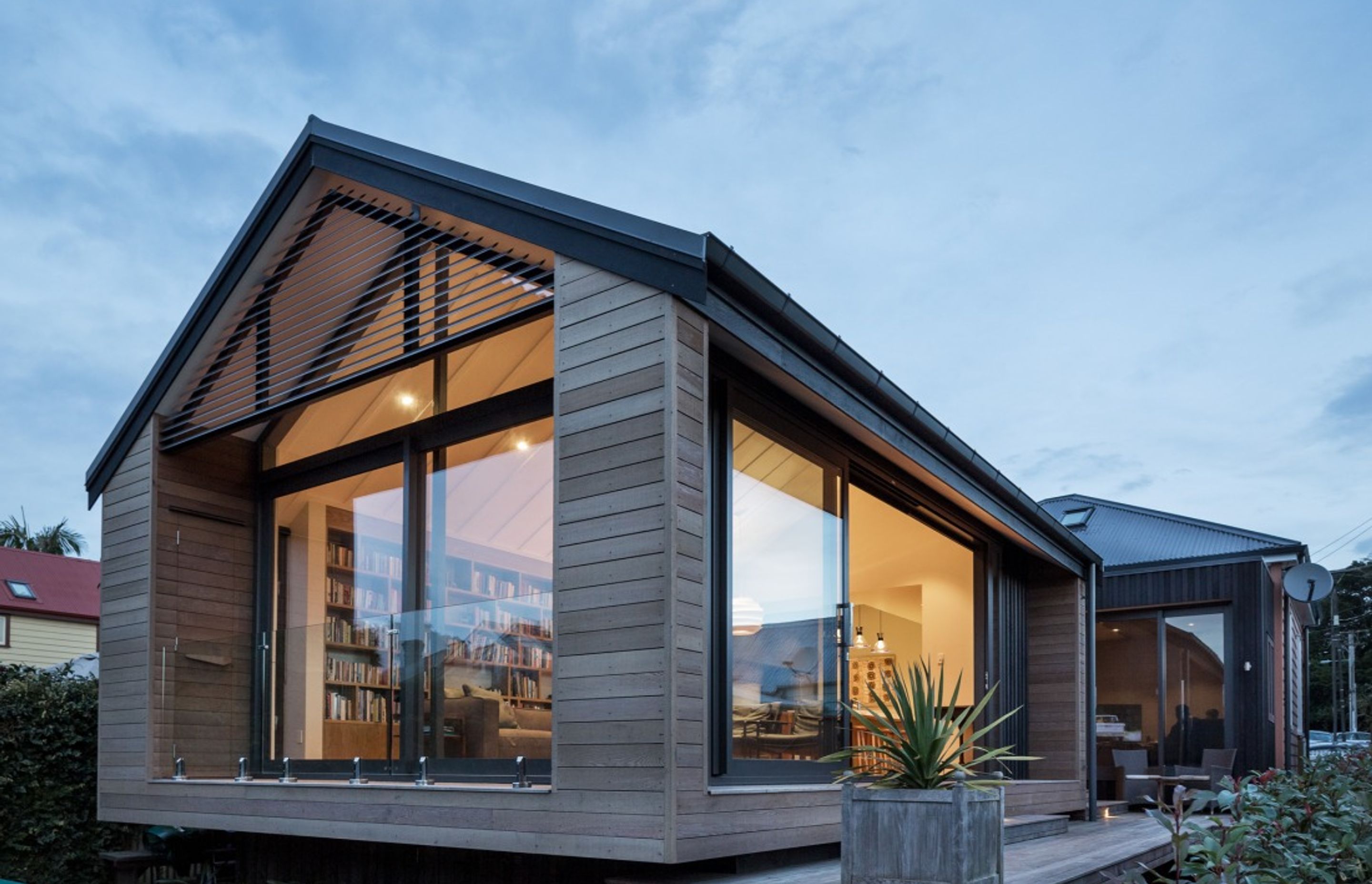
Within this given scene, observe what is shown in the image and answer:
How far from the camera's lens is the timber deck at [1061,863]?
507 centimetres

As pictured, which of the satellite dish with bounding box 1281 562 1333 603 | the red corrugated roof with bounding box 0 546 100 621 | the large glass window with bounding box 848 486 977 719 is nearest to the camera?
the large glass window with bounding box 848 486 977 719

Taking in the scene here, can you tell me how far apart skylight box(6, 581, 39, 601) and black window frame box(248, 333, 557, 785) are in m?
18.1

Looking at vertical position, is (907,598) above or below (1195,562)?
below

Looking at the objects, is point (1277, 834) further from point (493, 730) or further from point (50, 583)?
point (50, 583)

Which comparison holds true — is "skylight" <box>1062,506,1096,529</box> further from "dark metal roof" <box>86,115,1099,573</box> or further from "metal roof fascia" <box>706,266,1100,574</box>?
"dark metal roof" <box>86,115,1099,573</box>

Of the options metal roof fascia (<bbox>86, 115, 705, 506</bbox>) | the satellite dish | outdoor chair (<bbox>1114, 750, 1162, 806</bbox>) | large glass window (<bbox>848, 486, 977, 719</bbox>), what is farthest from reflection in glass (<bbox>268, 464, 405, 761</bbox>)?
the satellite dish

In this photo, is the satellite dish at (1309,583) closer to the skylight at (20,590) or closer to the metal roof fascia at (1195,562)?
the metal roof fascia at (1195,562)

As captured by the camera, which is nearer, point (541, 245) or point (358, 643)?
point (541, 245)

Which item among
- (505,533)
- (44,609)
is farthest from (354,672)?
(44,609)

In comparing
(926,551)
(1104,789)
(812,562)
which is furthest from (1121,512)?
(812,562)

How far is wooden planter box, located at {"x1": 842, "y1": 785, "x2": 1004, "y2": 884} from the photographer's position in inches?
163

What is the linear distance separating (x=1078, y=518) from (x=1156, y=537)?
170 centimetres

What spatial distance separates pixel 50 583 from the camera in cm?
2472

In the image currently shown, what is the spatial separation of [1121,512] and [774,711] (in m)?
11.7
